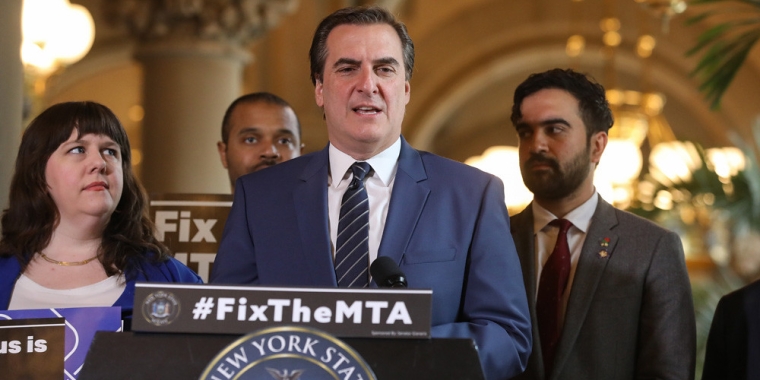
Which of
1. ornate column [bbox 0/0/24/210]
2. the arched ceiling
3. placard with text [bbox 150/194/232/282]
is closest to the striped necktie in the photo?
placard with text [bbox 150/194/232/282]

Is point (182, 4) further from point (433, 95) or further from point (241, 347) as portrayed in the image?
point (433, 95)

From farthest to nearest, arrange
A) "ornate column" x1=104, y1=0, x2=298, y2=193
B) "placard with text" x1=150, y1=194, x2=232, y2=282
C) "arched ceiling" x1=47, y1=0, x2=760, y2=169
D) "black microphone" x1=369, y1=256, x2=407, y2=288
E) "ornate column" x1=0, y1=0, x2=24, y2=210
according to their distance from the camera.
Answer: "arched ceiling" x1=47, y1=0, x2=760, y2=169
"ornate column" x1=104, y1=0, x2=298, y2=193
"ornate column" x1=0, y1=0, x2=24, y2=210
"placard with text" x1=150, y1=194, x2=232, y2=282
"black microphone" x1=369, y1=256, x2=407, y2=288

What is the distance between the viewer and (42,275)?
2.79 metres

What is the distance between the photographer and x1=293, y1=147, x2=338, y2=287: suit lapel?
7.71 feet

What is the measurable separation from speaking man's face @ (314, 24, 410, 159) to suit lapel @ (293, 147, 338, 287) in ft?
0.36

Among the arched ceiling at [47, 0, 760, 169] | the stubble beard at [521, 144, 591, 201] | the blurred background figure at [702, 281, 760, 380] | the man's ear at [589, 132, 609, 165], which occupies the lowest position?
the blurred background figure at [702, 281, 760, 380]

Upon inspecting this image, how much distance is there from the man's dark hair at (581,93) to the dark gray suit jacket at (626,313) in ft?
1.12

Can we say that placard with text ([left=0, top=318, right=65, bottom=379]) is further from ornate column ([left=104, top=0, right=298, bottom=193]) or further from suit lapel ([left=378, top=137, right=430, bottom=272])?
ornate column ([left=104, top=0, right=298, bottom=193])

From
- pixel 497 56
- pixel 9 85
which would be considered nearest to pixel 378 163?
pixel 9 85

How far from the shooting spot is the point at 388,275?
1.92 meters

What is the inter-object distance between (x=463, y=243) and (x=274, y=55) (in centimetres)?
1023

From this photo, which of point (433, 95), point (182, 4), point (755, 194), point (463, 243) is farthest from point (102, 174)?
point (433, 95)

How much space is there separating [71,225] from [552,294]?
4.40 ft

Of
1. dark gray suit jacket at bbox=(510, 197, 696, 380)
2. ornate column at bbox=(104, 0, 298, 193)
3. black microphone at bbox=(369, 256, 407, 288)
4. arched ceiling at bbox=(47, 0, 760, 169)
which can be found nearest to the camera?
black microphone at bbox=(369, 256, 407, 288)
